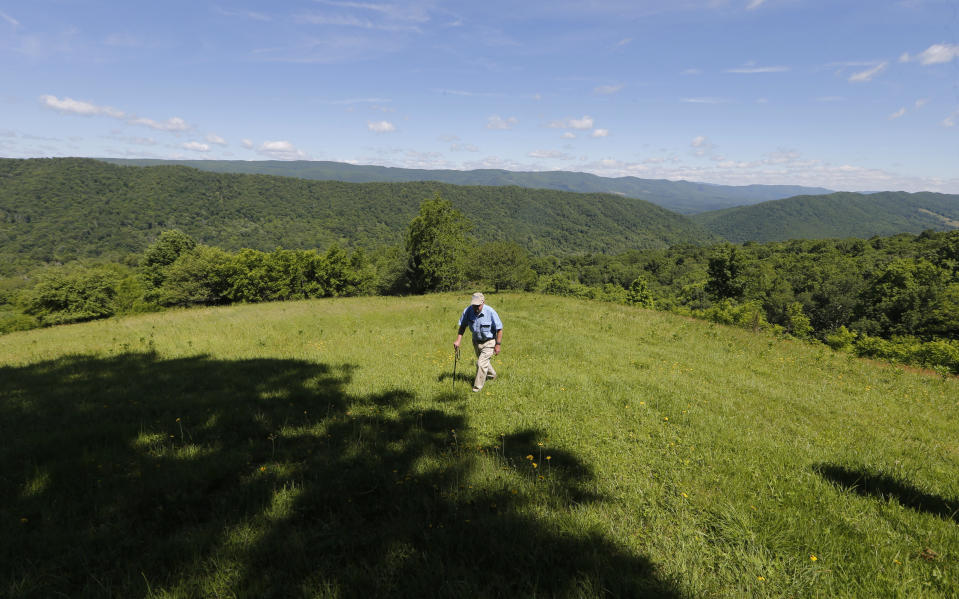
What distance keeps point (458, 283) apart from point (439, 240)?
21.7 feet

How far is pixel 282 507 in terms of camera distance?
156 inches

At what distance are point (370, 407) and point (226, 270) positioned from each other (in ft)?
161

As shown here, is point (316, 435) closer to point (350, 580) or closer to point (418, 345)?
point (350, 580)

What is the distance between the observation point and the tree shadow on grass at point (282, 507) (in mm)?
3018

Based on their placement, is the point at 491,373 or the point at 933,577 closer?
the point at 933,577

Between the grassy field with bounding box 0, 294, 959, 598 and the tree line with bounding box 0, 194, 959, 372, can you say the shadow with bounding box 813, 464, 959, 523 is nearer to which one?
the grassy field with bounding box 0, 294, 959, 598

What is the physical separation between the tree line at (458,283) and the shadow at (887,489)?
15472mm

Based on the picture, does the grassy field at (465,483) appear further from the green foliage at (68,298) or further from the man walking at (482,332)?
the green foliage at (68,298)

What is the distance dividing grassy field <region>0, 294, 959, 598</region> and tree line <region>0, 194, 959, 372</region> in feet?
48.2

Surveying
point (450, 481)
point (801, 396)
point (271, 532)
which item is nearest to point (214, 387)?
point (271, 532)

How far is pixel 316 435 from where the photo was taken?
227 inches

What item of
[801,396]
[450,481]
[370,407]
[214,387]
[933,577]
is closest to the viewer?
[933,577]

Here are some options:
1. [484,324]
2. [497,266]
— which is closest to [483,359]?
[484,324]

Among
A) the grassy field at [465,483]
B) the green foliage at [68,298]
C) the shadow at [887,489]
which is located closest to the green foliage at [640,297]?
the grassy field at [465,483]
